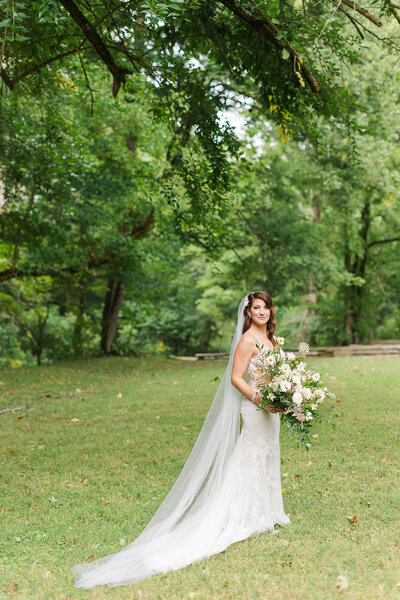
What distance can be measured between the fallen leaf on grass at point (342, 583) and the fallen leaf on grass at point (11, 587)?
2322 mm

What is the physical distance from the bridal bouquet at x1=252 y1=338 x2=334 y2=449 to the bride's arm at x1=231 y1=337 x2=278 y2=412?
18 cm

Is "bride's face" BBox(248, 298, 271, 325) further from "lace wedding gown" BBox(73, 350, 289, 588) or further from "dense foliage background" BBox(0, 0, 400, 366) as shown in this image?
"dense foliage background" BBox(0, 0, 400, 366)

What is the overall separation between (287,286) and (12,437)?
1334 centimetres

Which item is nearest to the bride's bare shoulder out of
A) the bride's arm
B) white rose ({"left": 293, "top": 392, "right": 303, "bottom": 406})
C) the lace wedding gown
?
the bride's arm

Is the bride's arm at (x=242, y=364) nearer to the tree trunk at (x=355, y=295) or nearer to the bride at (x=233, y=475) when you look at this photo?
the bride at (x=233, y=475)

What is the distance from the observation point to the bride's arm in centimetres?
467

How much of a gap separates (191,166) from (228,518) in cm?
584

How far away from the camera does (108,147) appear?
15711 millimetres

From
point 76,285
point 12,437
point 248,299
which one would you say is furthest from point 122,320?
point 248,299

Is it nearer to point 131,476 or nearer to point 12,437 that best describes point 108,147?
point 12,437

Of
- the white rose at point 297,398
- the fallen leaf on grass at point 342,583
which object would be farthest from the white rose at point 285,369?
the fallen leaf on grass at point 342,583

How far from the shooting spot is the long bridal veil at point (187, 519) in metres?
3.96

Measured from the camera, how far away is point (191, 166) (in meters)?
8.67

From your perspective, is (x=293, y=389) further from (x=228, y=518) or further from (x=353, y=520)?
(x=353, y=520)
